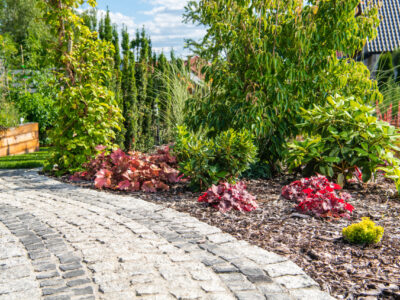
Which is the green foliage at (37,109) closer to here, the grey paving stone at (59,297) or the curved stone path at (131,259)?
the curved stone path at (131,259)

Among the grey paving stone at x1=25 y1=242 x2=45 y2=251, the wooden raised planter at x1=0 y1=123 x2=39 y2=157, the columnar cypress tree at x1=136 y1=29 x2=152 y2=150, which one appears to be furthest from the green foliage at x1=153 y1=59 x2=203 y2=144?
the grey paving stone at x1=25 y1=242 x2=45 y2=251

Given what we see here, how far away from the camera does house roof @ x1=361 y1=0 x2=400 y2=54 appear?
693 inches

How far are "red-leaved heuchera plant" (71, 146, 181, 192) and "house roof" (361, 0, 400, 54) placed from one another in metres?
15.7

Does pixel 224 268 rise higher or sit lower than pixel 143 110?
lower

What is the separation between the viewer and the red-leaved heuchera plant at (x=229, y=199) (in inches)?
133

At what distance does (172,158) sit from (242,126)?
0.96m

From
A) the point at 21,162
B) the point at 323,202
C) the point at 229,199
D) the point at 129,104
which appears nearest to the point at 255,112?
the point at 229,199

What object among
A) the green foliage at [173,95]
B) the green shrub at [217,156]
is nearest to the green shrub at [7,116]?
the green foliage at [173,95]

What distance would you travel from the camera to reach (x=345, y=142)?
13.3 ft

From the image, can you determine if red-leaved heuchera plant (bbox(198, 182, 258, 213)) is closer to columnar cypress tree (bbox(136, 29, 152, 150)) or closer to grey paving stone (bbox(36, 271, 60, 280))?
grey paving stone (bbox(36, 271, 60, 280))

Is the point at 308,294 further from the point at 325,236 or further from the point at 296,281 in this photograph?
the point at 325,236

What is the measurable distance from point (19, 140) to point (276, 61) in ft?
17.8

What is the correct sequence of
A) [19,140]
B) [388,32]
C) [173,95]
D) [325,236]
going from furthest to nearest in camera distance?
[388,32]
[173,95]
[19,140]
[325,236]

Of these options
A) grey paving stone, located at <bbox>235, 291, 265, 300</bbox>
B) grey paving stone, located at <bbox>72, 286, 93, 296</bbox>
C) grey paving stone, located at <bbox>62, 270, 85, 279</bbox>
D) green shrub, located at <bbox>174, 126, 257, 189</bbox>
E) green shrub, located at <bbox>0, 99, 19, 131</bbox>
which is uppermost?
green shrub, located at <bbox>0, 99, 19, 131</bbox>
